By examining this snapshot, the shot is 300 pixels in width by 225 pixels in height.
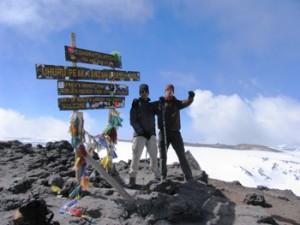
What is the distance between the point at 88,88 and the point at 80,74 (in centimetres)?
41

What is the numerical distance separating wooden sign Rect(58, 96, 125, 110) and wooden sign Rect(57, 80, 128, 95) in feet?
0.44

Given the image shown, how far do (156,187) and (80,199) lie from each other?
1.65 meters

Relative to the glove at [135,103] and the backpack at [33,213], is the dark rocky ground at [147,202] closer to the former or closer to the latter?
the backpack at [33,213]

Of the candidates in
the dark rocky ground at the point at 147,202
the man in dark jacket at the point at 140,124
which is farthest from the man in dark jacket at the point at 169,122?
the dark rocky ground at the point at 147,202

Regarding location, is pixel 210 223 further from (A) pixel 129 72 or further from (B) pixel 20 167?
(B) pixel 20 167

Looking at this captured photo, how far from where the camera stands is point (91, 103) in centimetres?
792

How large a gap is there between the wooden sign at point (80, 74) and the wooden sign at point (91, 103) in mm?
484

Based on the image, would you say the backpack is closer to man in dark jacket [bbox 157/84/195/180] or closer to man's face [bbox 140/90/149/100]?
man's face [bbox 140/90/149/100]

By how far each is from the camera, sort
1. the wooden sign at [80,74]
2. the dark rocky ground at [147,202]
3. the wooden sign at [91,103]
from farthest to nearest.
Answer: the wooden sign at [91,103], the wooden sign at [80,74], the dark rocky ground at [147,202]

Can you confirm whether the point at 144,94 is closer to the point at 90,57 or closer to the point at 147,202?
the point at 90,57

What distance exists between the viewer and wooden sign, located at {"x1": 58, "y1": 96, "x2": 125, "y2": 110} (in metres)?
→ 7.23

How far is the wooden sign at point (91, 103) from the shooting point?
723 centimetres

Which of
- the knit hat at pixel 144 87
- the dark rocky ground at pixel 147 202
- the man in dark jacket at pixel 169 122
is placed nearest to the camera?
the dark rocky ground at pixel 147 202

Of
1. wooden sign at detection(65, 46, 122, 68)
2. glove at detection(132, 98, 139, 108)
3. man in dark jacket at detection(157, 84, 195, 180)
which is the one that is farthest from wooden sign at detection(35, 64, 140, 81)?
man in dark jacket at detection(157, 84, 195, 180)
